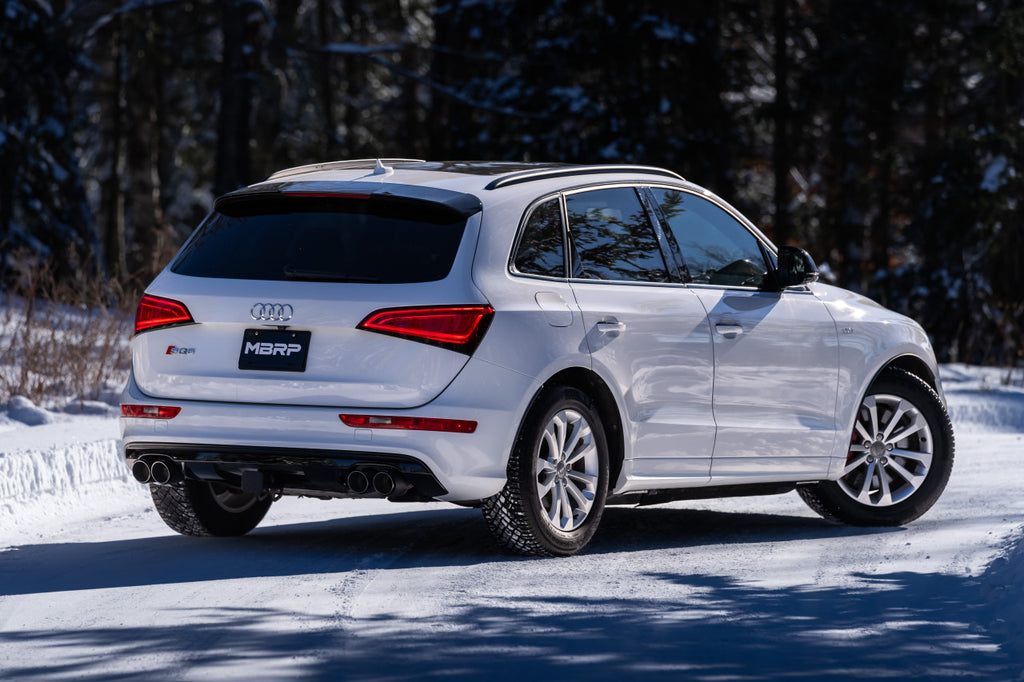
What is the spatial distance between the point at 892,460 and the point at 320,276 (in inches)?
144

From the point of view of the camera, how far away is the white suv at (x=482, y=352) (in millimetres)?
7316

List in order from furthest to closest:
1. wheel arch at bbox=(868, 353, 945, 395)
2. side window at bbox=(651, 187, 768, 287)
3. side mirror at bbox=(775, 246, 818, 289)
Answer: wheel arch at bbox=(868, 353, 945, 395) → side mirror at bbox=(775, 246, 818, 289) → side window at bbox=(651, 187, 768, 287)

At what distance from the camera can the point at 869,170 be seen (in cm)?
3834

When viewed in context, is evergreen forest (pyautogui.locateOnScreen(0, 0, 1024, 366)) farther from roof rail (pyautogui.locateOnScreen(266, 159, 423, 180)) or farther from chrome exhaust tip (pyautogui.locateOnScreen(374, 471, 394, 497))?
chrome exhaust tip (pyautogui.locateOnScreen(374, 471, 394, 497))

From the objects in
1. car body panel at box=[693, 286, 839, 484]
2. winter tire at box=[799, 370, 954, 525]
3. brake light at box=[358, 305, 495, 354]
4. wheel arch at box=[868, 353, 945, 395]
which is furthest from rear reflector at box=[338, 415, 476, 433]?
wheel arch at box=[868, 353, 945, 395]

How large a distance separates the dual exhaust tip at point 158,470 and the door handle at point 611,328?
196 cm

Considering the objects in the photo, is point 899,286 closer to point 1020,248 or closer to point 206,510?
point 1020,248

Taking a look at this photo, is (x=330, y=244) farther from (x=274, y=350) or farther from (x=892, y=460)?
(x=892, y=460)

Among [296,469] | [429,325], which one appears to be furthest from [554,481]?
[296,469]

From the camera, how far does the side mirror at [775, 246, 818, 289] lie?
8914 mm

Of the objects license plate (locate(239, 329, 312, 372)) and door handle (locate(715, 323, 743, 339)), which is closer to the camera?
license plate (locate(239, 329, 312, 372))

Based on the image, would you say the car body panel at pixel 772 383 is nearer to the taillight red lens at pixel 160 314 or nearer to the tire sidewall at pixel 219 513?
the tire sidewall at pixel 219 513

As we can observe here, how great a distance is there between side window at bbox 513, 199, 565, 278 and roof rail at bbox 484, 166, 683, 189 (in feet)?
0.57

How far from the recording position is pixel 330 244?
7617 millimetres
